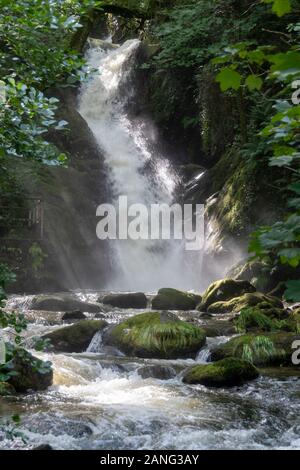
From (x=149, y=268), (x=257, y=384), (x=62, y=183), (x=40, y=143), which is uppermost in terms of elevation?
(x=62, y=183)

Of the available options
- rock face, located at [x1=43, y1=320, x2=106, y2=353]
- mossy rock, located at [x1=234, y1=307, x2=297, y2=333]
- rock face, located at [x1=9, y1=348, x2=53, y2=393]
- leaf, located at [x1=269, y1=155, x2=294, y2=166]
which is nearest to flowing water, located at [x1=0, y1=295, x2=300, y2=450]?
rock face, located at [x1=9, y1=348, x2=53, y2=393]

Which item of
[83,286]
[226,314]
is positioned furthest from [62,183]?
[226,314]

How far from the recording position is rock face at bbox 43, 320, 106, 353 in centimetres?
926

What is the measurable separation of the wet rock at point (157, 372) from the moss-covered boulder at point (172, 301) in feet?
17.0

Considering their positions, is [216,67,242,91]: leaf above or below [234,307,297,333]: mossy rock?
above

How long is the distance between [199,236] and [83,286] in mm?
4220

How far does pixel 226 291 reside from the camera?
42.9 feet

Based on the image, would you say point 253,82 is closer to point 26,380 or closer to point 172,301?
point 26,380

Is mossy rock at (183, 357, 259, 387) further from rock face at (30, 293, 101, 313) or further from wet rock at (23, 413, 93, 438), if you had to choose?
rock face at (30, 293, 101, 313)

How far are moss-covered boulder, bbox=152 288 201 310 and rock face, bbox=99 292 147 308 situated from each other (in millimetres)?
425

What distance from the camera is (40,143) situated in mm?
3248

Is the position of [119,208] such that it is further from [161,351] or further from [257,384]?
[257,384]

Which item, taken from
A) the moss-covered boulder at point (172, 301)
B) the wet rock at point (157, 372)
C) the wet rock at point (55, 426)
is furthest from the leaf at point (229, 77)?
the moss-covered boulder at point (172, 301)

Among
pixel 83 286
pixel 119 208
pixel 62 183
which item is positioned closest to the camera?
pixel 83 286
